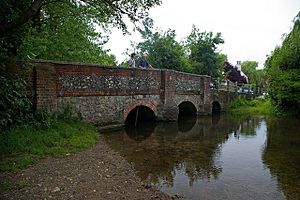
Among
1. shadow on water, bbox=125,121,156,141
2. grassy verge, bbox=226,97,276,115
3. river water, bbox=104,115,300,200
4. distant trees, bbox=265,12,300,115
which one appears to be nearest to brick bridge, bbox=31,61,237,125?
shadow on water, bbox=125,121,156,141

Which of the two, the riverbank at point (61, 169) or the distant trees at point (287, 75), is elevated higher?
the distant trees at point (287, 75)

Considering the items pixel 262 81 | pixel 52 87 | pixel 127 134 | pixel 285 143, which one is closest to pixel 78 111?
pixel 52 87

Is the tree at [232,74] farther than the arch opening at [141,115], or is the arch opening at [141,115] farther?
the tree at [232,74]

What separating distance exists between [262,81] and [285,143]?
49.1 m

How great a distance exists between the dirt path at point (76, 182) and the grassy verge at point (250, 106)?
20137 mm

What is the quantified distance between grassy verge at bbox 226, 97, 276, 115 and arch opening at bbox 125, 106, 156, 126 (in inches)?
435

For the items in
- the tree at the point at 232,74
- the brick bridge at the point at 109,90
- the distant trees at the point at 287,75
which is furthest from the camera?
the tree at the point at 232,74

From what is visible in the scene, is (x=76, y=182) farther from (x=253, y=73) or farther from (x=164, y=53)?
(x=253, y=73)

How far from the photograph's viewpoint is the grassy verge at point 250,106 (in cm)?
2467

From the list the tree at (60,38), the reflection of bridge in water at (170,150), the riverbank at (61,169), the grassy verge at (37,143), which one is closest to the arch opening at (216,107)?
the reflection of bridge in water at (170,150)

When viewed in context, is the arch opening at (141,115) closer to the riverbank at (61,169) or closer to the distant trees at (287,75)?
the riverbank at (61,169)

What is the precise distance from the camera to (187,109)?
21.5 m

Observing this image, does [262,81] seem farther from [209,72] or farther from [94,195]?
[94,195]

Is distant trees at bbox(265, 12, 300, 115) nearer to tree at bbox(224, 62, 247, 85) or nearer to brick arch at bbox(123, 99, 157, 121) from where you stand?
brick arch at bbox(123, 99, 157, 121)
